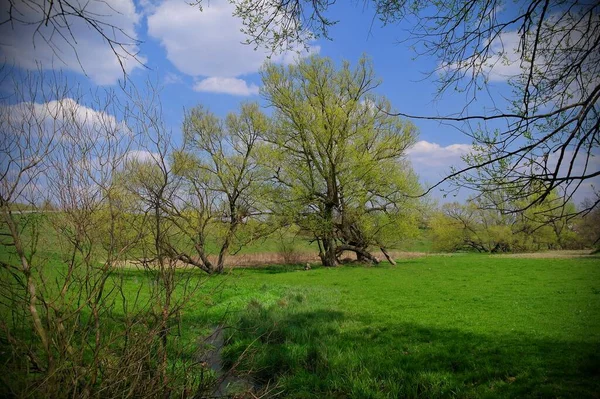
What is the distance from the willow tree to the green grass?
10.6 metres

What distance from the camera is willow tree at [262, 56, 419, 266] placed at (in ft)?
75.7

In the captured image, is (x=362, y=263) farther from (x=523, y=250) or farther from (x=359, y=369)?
(x=523, y=250)

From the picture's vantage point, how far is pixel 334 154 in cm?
2380

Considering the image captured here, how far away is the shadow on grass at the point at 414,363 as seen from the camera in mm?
4797

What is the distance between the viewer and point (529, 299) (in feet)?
34.8

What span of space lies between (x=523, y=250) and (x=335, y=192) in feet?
86.9

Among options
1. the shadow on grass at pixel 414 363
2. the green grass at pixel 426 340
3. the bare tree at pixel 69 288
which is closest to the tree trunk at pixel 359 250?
the green grass at pixel 426 340

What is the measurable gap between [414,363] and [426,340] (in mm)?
1360

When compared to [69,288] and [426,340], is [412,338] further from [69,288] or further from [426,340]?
[69,288]

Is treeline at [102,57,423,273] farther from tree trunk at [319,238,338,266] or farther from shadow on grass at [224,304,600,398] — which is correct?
shadow on grass at [224,304,600,398]

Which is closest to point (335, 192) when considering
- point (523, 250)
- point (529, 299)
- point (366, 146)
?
→ point (366, 146)

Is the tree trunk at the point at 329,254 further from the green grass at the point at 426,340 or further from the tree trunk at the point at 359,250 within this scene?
the green grass at the point at 426,340

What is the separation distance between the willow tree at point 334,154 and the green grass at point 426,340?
34.6ft

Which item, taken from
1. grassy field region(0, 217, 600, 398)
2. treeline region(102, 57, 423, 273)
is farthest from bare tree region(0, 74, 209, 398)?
treeline region(102, 57, 423, 273)
